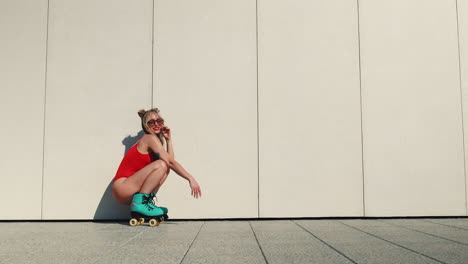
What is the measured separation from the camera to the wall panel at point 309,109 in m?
5.04

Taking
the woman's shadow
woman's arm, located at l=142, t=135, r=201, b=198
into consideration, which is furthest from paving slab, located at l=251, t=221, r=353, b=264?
the woman's shadow

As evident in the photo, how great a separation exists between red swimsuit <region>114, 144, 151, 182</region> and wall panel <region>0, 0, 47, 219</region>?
1.18 meters

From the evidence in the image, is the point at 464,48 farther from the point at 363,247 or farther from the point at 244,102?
the point at 363,247

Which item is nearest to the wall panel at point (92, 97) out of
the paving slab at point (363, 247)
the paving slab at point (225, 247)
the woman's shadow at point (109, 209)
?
the woman's shadow at point (109, 209)

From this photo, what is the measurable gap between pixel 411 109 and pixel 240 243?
10.5 feet

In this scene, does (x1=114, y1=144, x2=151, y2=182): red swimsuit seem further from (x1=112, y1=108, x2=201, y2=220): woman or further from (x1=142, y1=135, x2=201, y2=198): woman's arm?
(x1=142, y1=135, x2=201, y2=198): woman's arm

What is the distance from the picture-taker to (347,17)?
5.27 m

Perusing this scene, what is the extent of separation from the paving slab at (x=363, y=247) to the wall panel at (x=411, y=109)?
55.9 inches

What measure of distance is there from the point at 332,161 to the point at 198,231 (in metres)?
2.03

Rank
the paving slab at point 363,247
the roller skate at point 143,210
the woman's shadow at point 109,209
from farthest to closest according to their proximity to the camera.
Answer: the woman's shadow at point 109,209 → the roller skate at point 143,210 → the paving slab at point 363,247

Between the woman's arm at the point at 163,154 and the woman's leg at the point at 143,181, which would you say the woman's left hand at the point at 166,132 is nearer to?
the woman's arm at the point at 163,154

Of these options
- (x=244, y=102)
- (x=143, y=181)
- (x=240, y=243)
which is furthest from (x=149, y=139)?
(x=240, y=243)

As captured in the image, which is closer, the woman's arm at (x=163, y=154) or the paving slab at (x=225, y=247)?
the paving slab at (x=225, y=247)

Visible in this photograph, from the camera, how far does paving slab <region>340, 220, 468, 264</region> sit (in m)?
2.42
